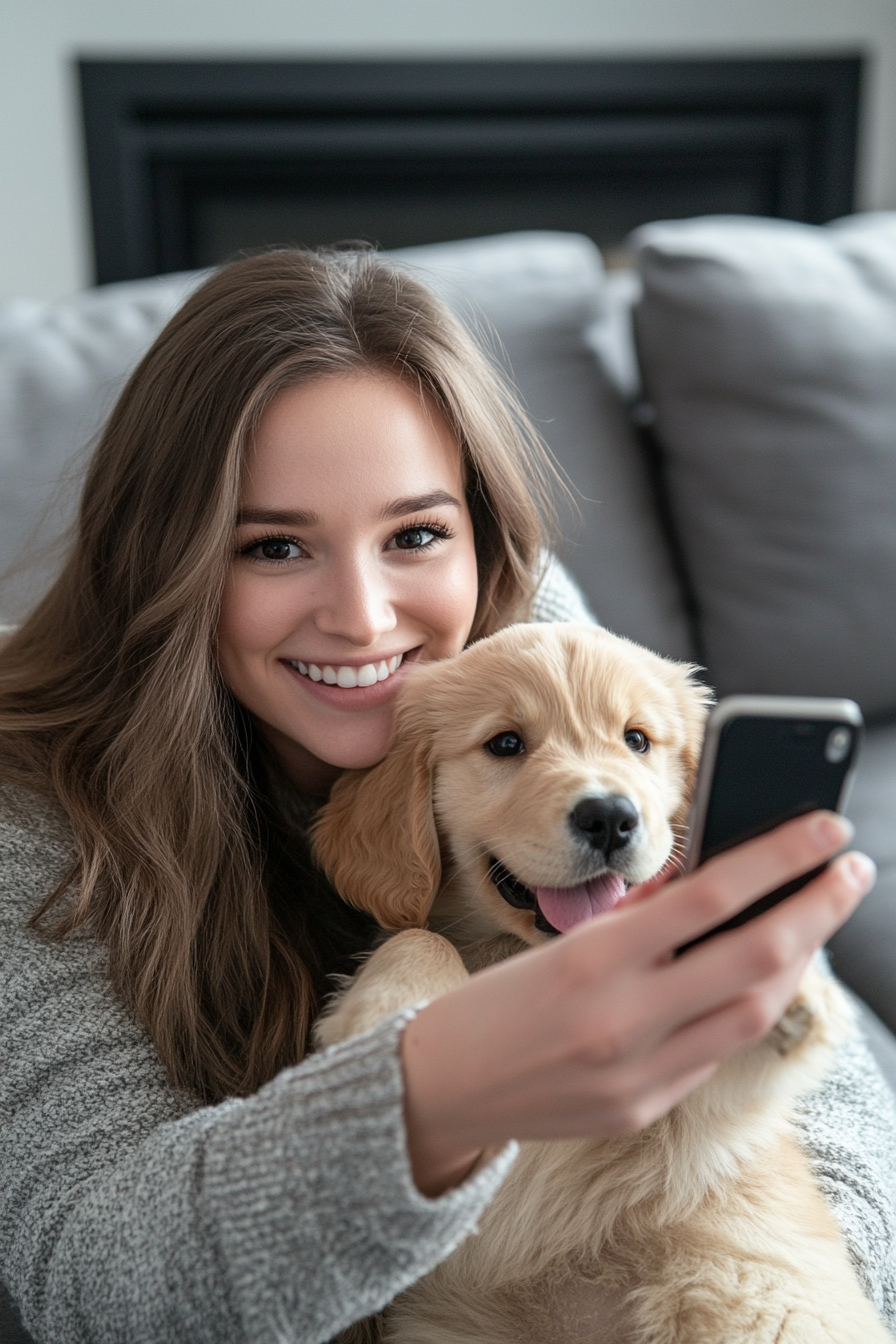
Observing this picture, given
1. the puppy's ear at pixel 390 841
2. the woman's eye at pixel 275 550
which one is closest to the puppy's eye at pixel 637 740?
the puppy's ear at pixel 390 841

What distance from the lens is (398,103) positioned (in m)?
3.06

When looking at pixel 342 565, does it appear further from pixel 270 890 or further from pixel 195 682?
pixel 270 890

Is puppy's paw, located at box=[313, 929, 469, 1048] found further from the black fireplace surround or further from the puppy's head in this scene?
the black fireplace surround

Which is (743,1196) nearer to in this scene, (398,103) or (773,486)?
(773,486)

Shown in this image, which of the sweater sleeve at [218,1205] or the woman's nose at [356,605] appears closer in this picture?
the sweater sleeve at [218,1205]

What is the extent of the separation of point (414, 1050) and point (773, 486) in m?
1.63

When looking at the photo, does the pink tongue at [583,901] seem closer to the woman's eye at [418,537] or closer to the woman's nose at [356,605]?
the woman's nose at [356,605]

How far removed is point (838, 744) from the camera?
75 cm

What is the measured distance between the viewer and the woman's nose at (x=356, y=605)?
1.21 m

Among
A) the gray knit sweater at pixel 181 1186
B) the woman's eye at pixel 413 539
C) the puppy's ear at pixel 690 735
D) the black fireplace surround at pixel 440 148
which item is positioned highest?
the black fireplace surround at pixel 440 148

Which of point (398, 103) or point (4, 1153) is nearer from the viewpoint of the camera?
point (4, 1153)

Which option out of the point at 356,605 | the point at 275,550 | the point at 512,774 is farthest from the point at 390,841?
the point at 275,550

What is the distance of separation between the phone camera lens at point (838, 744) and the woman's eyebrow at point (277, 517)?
660mm

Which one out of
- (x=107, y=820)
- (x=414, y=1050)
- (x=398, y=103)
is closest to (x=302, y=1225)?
(x=414, y=1050)
